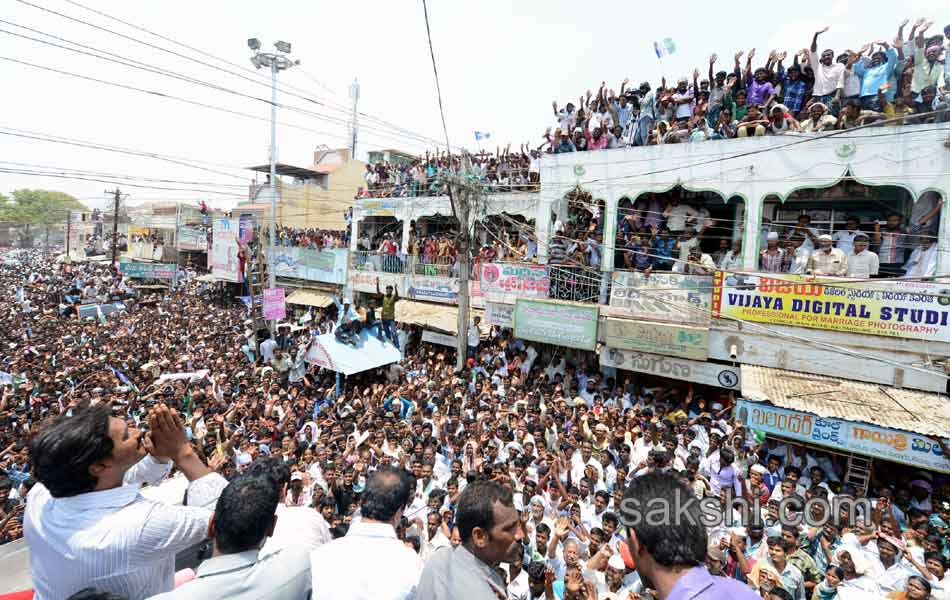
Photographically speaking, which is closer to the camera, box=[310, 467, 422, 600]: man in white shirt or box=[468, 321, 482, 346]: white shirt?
box=[310, 467, 422, 600]: man in white shirt

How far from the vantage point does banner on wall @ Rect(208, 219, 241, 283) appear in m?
23.8

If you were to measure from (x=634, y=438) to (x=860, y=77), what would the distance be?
8.50 metres

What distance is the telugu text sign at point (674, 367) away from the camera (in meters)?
9.95

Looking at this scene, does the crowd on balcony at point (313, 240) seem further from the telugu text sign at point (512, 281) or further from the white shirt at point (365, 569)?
the white shirt at point (365, 569)

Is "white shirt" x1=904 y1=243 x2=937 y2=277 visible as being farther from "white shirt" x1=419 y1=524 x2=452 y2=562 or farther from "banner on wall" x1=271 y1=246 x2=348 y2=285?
"banner on wall" x1=271 y1=246 x2=348 y2=285

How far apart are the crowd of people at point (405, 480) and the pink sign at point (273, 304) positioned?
935mm

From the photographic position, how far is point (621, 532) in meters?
5.67

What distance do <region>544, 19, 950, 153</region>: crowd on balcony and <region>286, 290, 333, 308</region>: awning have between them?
1064cm

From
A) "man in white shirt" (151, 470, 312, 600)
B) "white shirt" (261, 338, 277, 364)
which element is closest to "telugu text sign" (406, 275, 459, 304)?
"white shirt" (261, 338, 277, 364)

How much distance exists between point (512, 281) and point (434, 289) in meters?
3.65

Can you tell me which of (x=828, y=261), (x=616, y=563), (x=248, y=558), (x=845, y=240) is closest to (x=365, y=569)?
(x=248, y=558)

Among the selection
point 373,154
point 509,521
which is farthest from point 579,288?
point 373,154

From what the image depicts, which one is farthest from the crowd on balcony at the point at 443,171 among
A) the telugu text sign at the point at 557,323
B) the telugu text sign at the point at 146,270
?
the telugu text sign at the point at 146,270

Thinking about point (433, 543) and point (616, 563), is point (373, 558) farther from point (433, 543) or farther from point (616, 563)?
point (433, 543)
